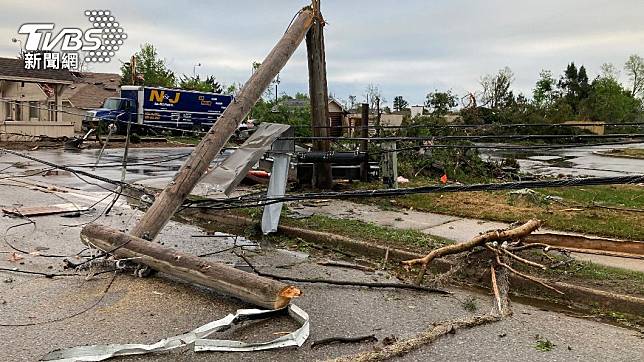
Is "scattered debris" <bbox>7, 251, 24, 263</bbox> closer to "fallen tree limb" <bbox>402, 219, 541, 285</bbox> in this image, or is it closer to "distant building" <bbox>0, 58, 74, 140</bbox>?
"fallen tree limb" <bbox>402, 219, 541, 285</bbox>

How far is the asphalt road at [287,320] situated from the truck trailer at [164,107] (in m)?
30.0

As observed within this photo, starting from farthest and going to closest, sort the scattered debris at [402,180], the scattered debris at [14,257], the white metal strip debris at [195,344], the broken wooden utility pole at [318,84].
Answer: the scattered debris at [402,180] → the broken wooden utility pole at [318,84] → the scattered debris at [14,257] → the white metal strip debris at [195,344]

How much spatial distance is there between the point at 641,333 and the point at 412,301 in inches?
74.4

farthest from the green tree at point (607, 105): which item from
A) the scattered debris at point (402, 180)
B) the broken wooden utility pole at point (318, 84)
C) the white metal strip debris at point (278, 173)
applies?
the white metal strip debris at point (278, 173)

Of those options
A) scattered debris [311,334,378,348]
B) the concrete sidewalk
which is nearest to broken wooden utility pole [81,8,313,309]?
scattered debris [311,334,378,348]

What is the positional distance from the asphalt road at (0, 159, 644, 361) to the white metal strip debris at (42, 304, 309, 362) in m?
0.06

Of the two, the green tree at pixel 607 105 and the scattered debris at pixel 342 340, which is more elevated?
the green tree at pixel 607 105

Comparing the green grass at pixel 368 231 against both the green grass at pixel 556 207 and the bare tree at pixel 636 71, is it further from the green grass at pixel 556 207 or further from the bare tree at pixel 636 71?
the bare tree at pixel 636 71

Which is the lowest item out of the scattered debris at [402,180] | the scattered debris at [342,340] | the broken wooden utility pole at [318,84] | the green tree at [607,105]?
the scattered debris at [342,340]

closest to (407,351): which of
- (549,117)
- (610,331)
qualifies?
(610,331)

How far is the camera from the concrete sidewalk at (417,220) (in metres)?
7.90

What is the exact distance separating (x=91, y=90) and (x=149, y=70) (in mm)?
5396

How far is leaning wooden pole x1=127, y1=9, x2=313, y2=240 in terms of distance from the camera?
635 centimetres

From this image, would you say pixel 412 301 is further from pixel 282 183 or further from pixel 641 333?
pixel 282 183
